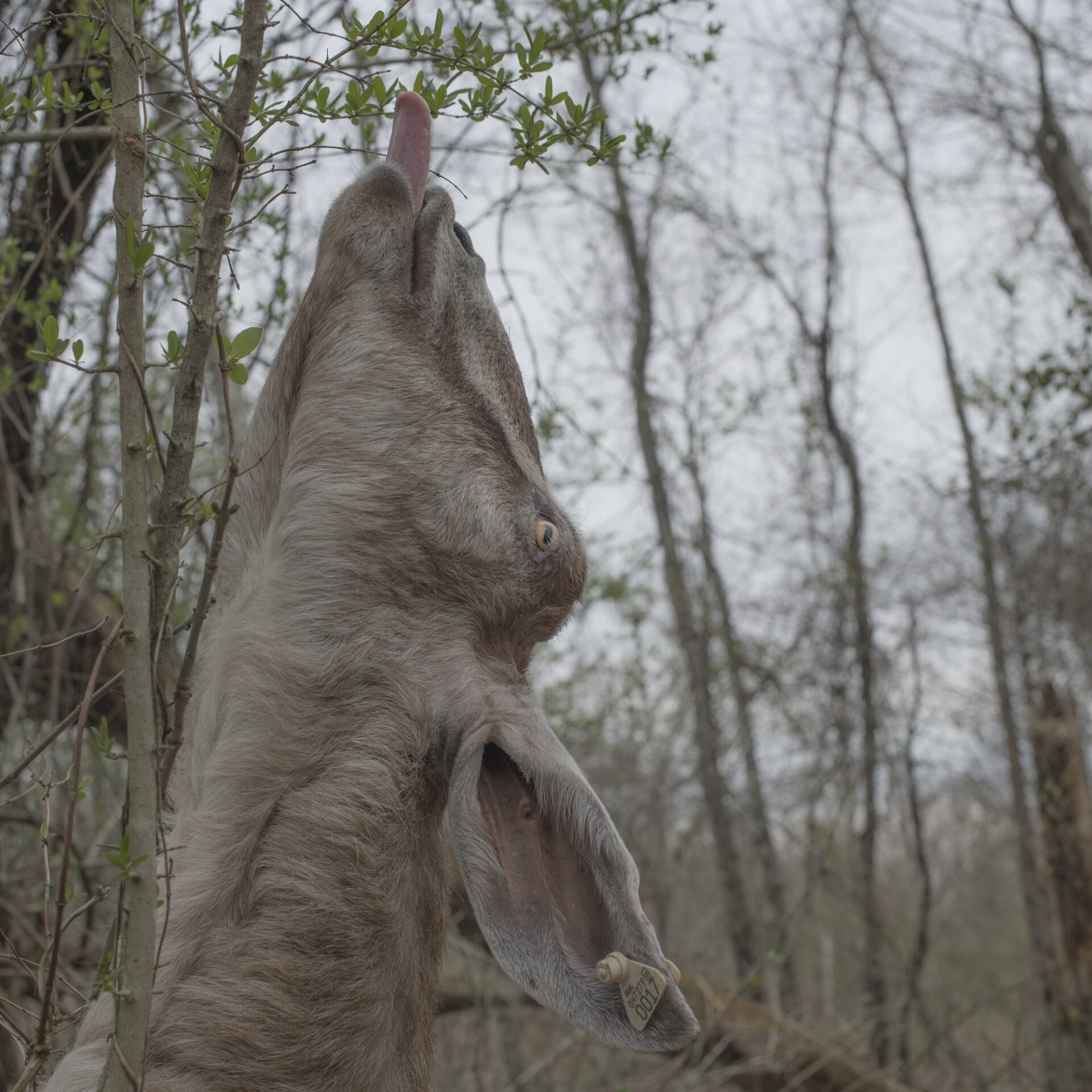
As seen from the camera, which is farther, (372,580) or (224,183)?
(372,580)

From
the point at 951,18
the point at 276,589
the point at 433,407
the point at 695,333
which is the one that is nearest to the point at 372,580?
the point at 276,589

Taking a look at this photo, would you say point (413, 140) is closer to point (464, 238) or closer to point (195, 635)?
point (464, 238)

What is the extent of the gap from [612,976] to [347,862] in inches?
24.3

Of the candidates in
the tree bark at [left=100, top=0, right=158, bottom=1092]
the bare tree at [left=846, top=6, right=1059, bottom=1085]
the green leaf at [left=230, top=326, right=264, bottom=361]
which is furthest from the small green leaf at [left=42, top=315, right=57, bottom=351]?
Answer: the bare tree at [left=846, top=6, right=1059, bottom=1085]

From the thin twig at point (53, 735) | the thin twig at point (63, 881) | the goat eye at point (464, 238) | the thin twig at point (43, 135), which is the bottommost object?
the thin twig at point (63, 881)

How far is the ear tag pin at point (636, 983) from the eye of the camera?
193 centimetres

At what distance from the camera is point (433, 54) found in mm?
2127

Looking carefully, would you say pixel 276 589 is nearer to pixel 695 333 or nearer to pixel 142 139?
pixel 142 139

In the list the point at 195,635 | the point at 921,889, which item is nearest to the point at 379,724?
the point at 195,635

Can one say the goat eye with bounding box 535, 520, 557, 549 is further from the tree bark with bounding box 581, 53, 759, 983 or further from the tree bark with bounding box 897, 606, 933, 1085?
the tree bark with bounding box 897, 606, 933, 1085

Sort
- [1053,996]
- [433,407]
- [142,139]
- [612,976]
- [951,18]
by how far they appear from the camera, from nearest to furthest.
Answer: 1. [142,139]
2. [612,976]
3. [433,407]
4. [1053,996]
5. [951,18]

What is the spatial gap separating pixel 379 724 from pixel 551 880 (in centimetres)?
53

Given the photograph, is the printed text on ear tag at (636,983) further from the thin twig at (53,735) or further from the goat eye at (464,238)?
the goat eye at (464,238)

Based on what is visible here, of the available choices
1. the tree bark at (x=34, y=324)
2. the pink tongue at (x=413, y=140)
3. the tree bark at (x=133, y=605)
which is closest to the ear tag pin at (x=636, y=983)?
the tree bark at (x=133, y=605)
